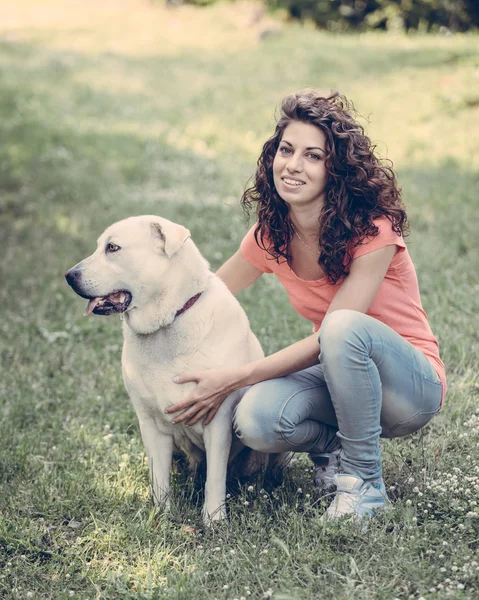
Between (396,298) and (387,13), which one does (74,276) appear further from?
(387,13)

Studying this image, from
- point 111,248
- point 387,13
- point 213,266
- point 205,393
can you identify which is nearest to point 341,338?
point 205,393

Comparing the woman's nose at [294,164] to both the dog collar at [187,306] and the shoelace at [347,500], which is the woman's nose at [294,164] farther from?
the shoelace at [347,500]

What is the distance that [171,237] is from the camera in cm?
284

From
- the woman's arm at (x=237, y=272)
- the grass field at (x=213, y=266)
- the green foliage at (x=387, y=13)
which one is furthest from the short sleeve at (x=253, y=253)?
the green foliage at (x=387, y=13)

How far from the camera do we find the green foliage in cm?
1462

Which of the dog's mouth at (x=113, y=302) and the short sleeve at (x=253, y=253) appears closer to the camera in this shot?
the dog's mouth at (x=113, y=302)

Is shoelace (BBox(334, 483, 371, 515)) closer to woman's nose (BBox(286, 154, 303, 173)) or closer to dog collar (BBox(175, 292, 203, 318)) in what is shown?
dog collar (BBox(175, 292, 203, 318))

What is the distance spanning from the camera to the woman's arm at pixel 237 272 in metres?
3.38

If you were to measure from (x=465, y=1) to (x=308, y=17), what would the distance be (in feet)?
12.0

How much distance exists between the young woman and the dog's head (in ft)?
1.30

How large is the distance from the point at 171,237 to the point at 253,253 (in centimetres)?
57

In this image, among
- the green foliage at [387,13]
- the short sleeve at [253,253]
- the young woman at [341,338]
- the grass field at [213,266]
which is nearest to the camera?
the grass field at [213,266]

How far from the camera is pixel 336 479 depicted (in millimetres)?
2834

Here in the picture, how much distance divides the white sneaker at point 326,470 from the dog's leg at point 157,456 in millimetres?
641
